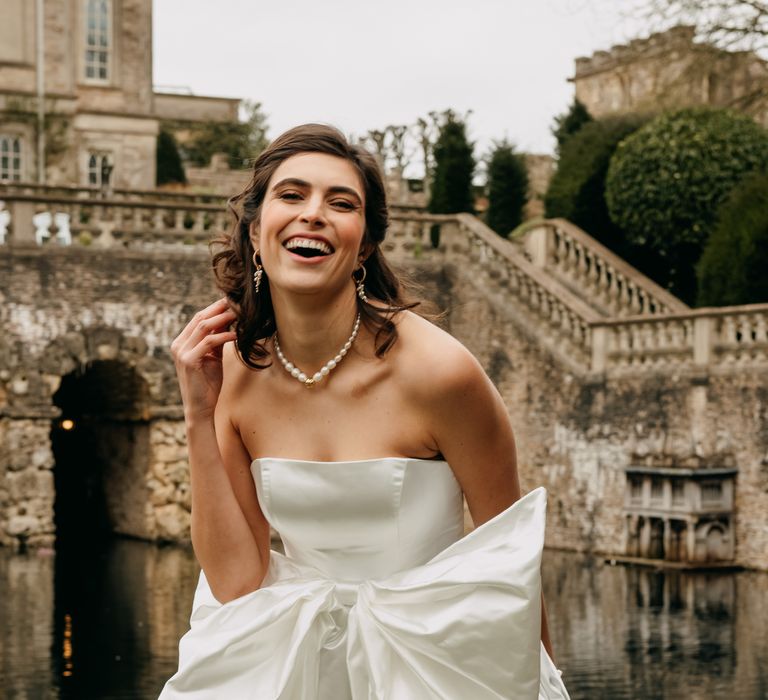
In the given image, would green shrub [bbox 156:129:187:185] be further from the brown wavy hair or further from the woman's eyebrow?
the woman's eyebrow

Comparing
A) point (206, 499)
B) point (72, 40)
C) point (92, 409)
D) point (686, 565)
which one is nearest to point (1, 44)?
point (72, 40)

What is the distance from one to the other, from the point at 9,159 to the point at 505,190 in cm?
1456

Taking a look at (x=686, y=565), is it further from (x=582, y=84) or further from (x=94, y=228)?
(x=582, y=84)

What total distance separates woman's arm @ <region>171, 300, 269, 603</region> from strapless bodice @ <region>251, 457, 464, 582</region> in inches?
3.1

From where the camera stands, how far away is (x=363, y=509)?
123 inches

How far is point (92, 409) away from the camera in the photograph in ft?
74.7

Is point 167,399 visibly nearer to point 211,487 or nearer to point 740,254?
point 740,254

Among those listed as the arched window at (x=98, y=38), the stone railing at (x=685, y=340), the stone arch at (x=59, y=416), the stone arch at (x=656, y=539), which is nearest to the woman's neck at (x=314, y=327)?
the stone railing at (x=685, y=340)

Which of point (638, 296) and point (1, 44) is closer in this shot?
point (638, 296)

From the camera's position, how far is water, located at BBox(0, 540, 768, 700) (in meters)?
10.1

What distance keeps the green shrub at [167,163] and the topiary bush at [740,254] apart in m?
23.8

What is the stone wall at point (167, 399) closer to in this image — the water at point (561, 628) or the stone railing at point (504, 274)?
the stone railing at point (504, 274)

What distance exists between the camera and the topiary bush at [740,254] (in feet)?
58.5

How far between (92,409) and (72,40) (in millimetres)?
16933
